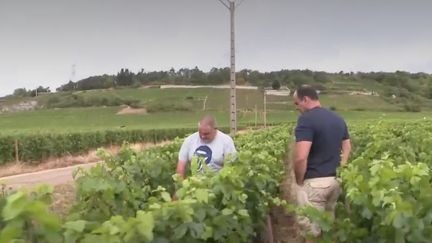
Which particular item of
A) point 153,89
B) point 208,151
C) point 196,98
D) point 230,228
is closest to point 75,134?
point 208,151

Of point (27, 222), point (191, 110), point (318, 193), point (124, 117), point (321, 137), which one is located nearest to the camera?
point (27, 222)

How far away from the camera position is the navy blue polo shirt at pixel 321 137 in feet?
21.8

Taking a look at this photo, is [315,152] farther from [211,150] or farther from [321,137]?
[211,150]

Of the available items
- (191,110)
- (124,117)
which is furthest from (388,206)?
(191,110)

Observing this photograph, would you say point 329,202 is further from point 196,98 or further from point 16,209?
point 196,98

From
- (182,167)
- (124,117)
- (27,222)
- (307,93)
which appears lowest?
(124,117)

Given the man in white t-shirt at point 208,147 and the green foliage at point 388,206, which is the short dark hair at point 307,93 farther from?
the green foliage at point 388,206

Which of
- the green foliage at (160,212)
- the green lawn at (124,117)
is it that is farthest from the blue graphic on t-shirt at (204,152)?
the green lawn at (124,117)

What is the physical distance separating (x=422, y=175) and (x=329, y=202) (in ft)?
7.63

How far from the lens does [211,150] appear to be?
7578 millimetres

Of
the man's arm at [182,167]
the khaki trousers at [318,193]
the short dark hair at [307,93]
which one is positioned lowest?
the khaki trousers at [318,193]

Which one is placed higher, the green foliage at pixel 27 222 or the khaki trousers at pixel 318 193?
the green foliage at pixel 27 222

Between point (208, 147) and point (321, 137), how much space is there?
139 centimetres

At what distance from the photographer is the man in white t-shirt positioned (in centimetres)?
753
